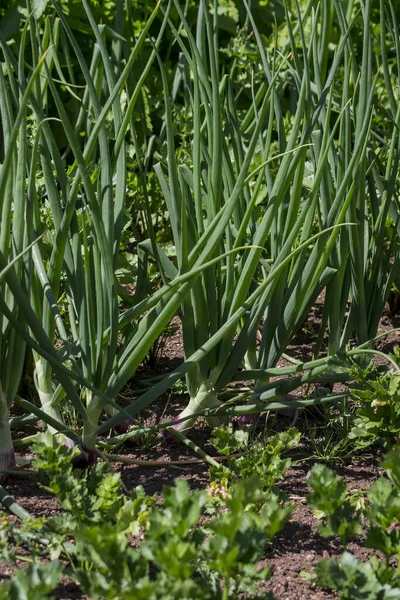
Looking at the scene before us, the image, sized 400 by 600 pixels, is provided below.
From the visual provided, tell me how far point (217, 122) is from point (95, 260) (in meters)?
0.38

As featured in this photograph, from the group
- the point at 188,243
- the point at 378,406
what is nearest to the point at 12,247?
the point at 188,243

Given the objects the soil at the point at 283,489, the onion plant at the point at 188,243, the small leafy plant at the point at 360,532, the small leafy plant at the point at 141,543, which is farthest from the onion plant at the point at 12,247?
the small leafy plant at the point at 360,532

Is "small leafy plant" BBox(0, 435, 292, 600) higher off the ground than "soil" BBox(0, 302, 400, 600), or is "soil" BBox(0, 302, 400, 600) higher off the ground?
"small leafy plant" BBox(0, 435, 292, 600)

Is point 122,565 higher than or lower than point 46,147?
lower

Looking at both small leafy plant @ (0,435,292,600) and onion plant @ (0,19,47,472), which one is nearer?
small leafy plant @ (0,435,292,600)

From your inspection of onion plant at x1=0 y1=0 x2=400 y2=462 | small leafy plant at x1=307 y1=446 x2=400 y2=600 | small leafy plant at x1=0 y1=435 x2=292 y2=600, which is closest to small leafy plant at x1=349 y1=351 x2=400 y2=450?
onion plant at x1=0 y1=0 x2=400 y2=462

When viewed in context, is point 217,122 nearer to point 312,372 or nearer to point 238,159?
point 238,159

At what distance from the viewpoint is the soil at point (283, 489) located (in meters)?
1.42

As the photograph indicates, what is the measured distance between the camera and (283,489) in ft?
5.66

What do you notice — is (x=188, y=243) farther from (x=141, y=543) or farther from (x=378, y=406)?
(x=141, y=543)

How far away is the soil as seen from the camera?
1.42 m

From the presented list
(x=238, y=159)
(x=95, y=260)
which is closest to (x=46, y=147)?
(x=95, y=260)

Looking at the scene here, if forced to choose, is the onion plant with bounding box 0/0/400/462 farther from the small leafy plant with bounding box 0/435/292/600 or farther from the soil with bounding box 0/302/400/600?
the small leafy plant with bounding box 0/435/292/600

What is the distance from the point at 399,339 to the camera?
2479mm
